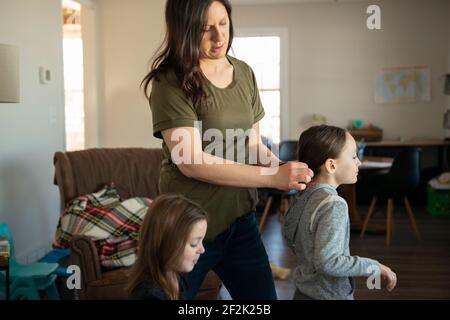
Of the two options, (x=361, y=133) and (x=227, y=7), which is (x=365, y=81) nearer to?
(x=361, y=133)

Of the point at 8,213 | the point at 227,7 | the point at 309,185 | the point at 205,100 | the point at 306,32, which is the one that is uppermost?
the point at 306,32

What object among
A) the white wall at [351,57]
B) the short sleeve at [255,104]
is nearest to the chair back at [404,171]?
the white wall at [351,57]

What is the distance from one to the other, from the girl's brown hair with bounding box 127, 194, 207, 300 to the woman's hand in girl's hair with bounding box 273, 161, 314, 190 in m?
0.19

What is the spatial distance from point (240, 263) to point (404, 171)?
2581 mm

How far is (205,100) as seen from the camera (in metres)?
1.06

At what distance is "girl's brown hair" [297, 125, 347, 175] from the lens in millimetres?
1067

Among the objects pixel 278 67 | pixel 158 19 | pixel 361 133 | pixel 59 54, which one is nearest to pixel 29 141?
pixel 59 54

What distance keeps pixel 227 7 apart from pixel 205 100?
0.57 ft

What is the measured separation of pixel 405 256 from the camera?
3127mm

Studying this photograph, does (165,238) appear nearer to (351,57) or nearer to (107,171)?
(107,171)

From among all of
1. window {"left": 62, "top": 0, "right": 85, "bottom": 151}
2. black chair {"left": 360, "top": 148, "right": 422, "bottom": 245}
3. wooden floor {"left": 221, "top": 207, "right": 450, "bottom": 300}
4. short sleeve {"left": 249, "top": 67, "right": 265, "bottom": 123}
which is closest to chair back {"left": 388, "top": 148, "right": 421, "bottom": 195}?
black chair {"left": 360, "top": 148, "right": 422, "bottom": 245}

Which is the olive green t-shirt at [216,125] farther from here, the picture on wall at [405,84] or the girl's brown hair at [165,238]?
the picture on wall at [405,84]

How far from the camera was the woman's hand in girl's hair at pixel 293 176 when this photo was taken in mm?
975

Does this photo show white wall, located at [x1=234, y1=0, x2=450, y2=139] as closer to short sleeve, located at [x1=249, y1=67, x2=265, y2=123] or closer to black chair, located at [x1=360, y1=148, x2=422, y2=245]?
black chair, located at [x1=360, y1=148, x2=422, y2=245]
